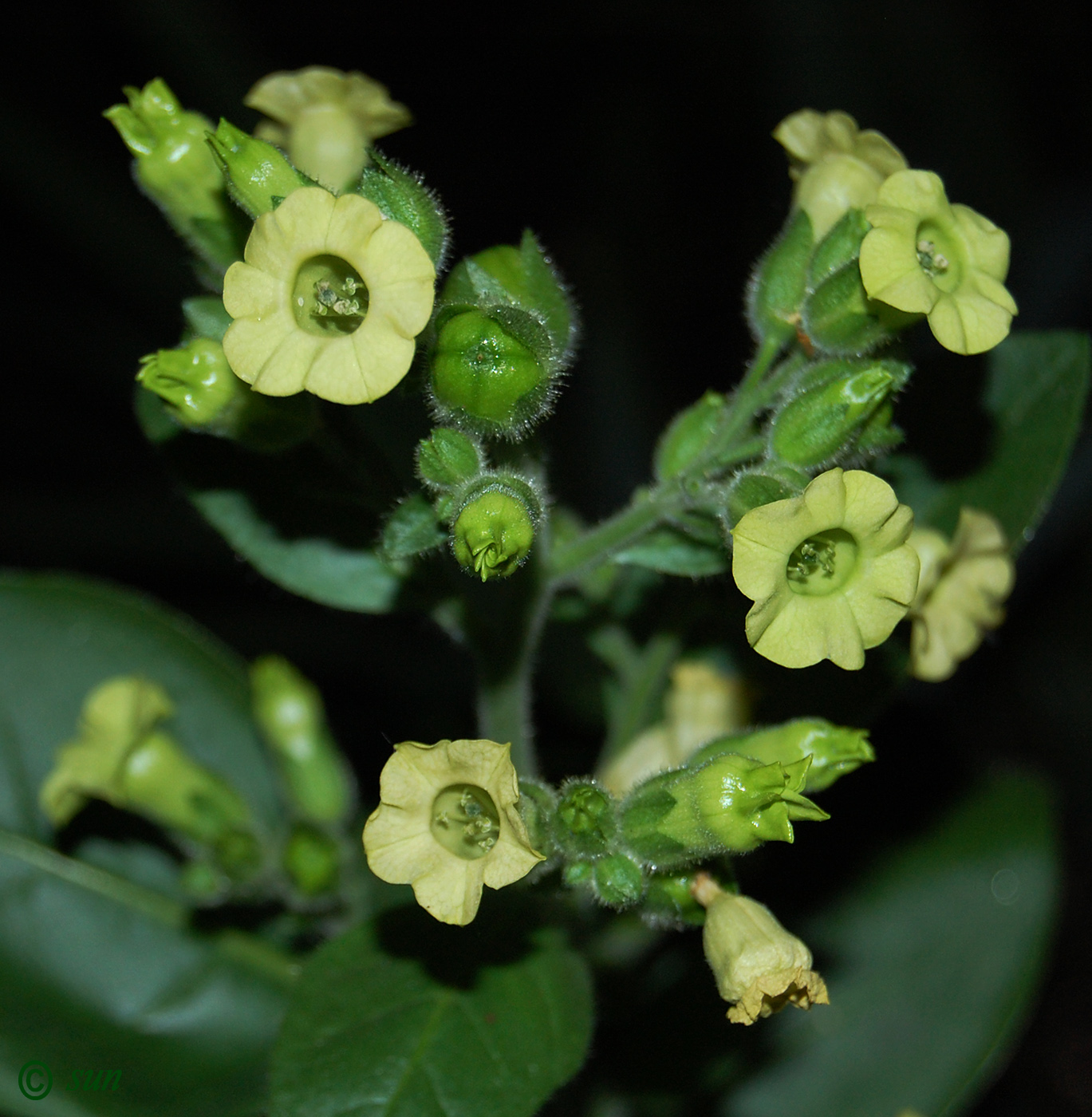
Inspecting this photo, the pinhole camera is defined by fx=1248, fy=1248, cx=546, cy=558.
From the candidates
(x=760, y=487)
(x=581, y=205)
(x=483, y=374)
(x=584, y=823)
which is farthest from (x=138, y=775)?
(x=581, y=205)

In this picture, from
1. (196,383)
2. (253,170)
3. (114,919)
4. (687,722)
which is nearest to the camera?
(253,170)

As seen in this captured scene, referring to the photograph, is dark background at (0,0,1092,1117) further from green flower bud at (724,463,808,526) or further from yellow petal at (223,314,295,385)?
yellow petal at (223,314,295,385)

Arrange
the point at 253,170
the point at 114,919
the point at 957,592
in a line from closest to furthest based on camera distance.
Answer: the point at 253,170
the point at 957,592
the point at 114,919

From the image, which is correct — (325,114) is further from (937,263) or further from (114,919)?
(114,919)

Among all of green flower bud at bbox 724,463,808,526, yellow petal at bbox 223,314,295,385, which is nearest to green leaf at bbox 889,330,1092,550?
green flower bud at bbox 724,463,808,526

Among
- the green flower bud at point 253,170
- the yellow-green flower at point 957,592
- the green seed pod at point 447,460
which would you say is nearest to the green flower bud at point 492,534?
the green seed pod at point 447,460
